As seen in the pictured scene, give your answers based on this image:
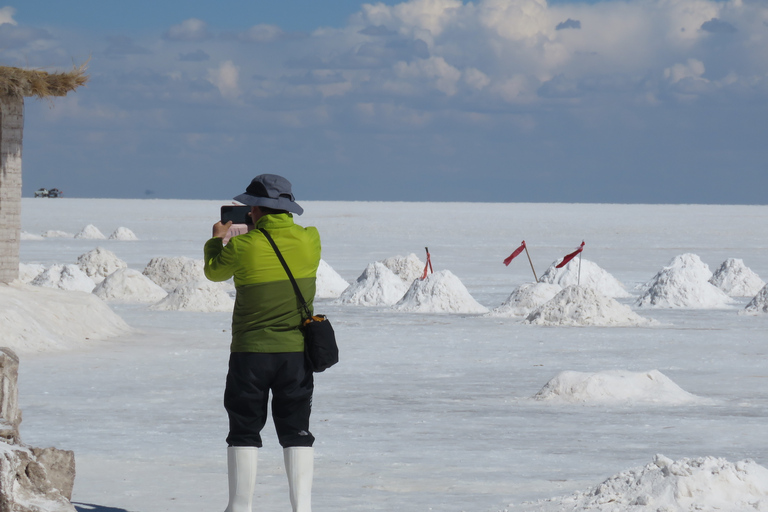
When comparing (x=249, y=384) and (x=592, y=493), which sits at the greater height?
(x=249, y=384)

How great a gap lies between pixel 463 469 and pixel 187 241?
38610mm

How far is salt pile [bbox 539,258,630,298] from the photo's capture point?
21.1 meters

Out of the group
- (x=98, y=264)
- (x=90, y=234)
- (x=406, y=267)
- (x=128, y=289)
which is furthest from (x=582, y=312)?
(x=90, y=234)

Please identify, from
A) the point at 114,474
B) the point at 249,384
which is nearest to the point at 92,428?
the point at 114,474

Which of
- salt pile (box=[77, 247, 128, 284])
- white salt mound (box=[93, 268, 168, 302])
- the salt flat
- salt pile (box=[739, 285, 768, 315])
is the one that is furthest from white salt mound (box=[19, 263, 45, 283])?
salt pile (box=[739, 285, 768, 315])

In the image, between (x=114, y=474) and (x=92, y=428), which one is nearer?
(x=114, y=474)

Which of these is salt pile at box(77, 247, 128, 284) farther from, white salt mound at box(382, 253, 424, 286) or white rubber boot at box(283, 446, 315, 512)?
white rubber boot at box(283, 446, 315, 512)

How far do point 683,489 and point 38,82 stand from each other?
1032 cm

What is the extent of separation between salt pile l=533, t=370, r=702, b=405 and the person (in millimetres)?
4520

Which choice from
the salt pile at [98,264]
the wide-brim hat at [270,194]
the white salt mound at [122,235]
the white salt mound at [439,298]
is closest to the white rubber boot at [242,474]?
the wide-brim hat at [270,194]

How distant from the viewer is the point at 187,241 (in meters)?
44.4

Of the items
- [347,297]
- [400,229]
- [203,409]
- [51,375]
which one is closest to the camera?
[203,409]

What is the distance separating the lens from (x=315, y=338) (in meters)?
4.82

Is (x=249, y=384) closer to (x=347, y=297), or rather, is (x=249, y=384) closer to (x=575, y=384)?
(x=575, y=384)
